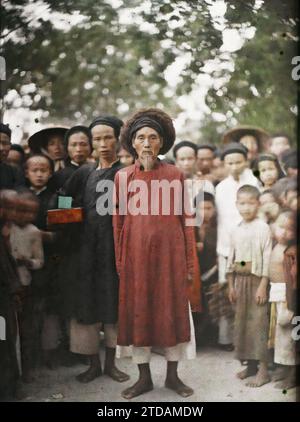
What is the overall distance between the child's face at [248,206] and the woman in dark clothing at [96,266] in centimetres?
82

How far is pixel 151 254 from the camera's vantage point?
318 cm

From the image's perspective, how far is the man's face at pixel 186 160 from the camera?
3301 millimetres

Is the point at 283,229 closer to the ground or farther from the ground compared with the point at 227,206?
closer to the ground

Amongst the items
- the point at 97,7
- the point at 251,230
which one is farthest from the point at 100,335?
the point at 97,7

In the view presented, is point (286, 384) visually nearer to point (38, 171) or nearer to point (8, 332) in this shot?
point (8, 332)

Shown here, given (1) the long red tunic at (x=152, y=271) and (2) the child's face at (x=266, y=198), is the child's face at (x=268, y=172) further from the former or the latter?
(1) the long red tunic at (x=152, y=271)

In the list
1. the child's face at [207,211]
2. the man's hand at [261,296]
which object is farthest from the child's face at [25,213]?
the man's hand at [261,296]

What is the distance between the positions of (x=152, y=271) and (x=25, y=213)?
2.95ft

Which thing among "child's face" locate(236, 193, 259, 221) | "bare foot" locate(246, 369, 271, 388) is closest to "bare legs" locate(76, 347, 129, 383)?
"bare foot" locate(246, 369, 271, 388)

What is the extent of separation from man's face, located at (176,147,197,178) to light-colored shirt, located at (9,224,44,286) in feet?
3.33

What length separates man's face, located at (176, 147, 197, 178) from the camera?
3301 millimetres

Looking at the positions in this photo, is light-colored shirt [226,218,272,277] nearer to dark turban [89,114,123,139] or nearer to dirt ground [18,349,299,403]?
dirt ground [18,349,299,403]

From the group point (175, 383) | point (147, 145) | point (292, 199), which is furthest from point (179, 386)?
point (147, 145)

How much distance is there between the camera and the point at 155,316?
3.18 m
